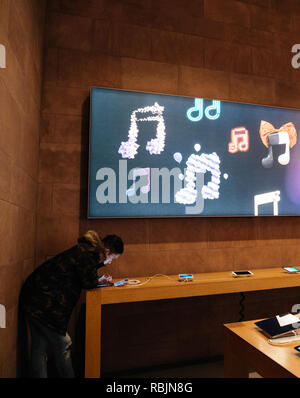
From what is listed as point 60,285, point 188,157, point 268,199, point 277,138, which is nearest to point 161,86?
point 188,157

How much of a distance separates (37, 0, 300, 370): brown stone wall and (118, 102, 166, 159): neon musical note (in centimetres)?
26

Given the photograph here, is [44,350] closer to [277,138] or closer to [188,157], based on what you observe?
[188,157]

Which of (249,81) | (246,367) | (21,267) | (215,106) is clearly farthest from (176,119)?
(246,367)

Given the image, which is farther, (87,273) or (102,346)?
(102,346)

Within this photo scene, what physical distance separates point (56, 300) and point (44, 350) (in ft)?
1.14

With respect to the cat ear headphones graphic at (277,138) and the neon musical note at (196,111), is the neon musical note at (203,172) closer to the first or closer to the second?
the neon musical note at (196,111)

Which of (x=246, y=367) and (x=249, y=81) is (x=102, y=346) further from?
(x=249, y=81)

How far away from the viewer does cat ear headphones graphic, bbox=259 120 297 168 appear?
2797 millimetres

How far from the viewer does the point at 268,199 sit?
2.77 meters

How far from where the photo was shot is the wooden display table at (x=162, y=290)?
1887 mm

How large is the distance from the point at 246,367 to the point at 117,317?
1.18 metres

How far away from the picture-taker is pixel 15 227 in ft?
5.27

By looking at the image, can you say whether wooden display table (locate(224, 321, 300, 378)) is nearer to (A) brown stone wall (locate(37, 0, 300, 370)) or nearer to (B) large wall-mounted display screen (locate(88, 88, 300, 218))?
(A) brown stone wall (locate(37, 0, 300, 370))
